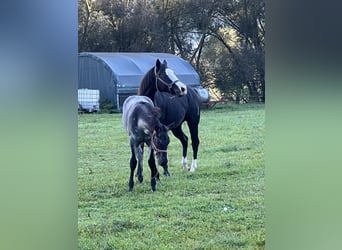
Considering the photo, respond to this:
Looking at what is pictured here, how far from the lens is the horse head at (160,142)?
2428 mm

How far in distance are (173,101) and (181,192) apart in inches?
16.3

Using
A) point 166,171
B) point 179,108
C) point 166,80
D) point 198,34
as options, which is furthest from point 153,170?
point 198,34

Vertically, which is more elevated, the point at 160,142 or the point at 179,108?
the point at 179,108

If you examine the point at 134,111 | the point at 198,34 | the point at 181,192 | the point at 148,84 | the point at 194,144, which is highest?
the point at 198,34

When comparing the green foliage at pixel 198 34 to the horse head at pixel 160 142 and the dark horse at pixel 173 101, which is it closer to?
the dark horse at pixel 173 101

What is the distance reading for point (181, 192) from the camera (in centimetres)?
240

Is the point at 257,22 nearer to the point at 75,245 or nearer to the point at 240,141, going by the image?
the point at 240,141

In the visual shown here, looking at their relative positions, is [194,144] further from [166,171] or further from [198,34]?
[198,34]

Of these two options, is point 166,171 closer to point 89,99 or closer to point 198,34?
point 89,99
